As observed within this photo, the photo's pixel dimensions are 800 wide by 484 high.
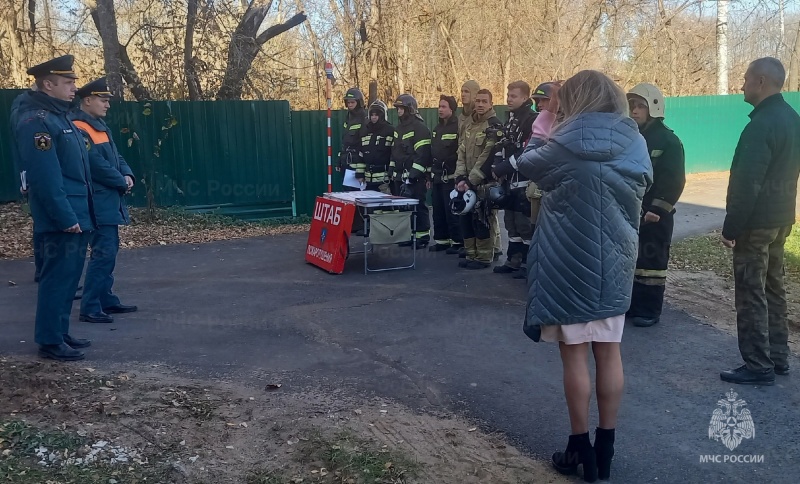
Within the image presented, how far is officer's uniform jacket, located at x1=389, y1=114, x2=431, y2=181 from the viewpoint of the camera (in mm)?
9812

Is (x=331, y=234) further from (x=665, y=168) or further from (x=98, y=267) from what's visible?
(x=665, y=168)

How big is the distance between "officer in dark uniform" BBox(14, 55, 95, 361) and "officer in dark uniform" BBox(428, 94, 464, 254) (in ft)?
16.2

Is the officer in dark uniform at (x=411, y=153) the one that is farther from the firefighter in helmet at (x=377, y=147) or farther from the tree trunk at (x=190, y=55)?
the tree trunk at (x=190, y=55)

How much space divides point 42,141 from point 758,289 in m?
5.33

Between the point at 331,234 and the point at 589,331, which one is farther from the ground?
the point at 589,331

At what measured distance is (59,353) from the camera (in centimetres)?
546

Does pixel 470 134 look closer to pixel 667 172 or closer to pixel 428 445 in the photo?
pixel 667 172

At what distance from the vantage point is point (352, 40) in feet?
61.8

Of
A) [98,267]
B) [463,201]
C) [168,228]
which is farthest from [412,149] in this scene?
[98,267]

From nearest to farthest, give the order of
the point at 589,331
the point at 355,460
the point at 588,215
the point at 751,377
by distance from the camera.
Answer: the point at 588,215
the point at 589,331
the point at 355,460
the point at 751,377

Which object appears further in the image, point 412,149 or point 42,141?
point 412,149

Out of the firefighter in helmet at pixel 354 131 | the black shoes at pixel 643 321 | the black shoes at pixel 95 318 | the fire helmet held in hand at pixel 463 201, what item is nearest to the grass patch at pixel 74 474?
the black shoes at pixel 95 318

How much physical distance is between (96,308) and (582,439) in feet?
15.9

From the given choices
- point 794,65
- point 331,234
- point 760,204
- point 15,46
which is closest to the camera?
point 760,204
